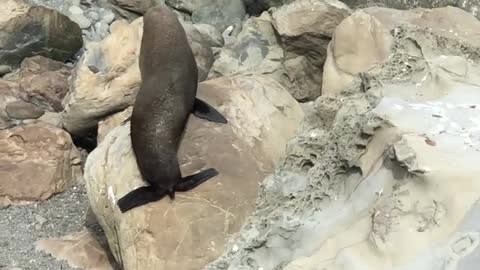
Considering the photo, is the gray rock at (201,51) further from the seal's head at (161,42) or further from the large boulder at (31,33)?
the large boulder at (31,33)

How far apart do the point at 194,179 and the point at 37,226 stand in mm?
1529

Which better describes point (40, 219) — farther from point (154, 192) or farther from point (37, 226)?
point (154, 192)

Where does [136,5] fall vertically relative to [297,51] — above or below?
below

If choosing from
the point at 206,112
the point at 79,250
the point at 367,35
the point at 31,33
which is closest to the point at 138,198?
the point at 206,112

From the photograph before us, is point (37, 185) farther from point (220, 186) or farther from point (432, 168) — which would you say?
point (432, 168)

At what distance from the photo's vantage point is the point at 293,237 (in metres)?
3.05

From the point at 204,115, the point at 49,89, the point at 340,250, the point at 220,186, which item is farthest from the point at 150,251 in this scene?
the point at 49,89

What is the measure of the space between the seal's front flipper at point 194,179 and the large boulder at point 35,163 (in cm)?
163

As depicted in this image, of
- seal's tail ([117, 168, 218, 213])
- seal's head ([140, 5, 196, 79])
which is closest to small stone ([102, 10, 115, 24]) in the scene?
seal's head ([140, 5, 196, 79])

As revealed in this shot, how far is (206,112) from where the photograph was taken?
464 centimetres

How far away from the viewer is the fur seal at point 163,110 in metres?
4.26

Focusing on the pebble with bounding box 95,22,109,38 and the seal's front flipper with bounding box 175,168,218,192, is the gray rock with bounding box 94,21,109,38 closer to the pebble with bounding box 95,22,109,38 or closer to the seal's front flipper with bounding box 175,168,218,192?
the pebble with bounding box 95,22,109,38

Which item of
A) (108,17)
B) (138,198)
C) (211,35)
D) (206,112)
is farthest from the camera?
(108,17)

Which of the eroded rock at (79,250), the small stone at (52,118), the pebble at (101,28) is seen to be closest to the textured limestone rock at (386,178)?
the eroded rock at (79,250)
